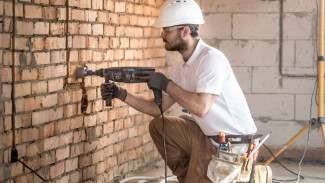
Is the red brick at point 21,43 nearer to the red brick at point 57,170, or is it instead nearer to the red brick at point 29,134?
the red brick at point 29,134

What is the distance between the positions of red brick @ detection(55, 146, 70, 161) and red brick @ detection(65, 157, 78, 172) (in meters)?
0.05

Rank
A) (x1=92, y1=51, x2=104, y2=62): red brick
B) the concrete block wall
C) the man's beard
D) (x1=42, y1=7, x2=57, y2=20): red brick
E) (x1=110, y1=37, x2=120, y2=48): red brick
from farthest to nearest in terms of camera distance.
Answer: the concrete block wall, (x1=110, y1=37, x2=120, y2=48): red brick, (x1=92, y1=51, x2=104, y2=62): red brick, the man's beard, (x1=42, y1=7, x2=57, y2=20): red brick

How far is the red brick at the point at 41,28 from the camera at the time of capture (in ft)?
9.59

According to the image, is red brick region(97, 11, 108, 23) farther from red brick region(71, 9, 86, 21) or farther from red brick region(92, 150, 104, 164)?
red brick region(92, 150, 104, 164)

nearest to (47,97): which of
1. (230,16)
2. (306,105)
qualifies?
(230,16)

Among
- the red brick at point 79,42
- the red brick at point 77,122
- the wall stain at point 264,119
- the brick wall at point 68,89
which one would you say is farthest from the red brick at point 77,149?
the wall stain at point 264,119

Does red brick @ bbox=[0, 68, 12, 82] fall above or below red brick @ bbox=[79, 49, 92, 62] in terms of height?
below

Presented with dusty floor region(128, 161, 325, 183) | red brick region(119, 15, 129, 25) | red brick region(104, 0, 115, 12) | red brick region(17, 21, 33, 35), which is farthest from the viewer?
dusty floor region(128, 161, 325, 183)

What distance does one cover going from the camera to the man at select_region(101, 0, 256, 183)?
312 centimetres

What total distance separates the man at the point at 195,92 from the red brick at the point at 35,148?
1.60ft

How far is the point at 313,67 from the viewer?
191 inches

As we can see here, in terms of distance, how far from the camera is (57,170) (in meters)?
3.24

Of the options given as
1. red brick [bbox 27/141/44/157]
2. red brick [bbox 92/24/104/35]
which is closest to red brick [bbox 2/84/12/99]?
red brick [bbox 27/141/44/157]

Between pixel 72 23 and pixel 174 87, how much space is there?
0.70 m
